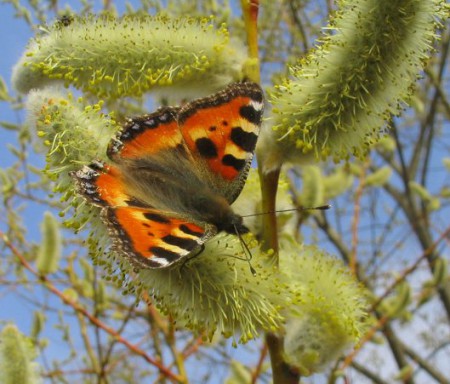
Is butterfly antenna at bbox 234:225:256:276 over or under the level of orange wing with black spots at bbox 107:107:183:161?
under

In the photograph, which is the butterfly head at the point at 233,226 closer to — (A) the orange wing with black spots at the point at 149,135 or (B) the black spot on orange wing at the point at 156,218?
(B) the black spot on orange wing at the point at 156,218

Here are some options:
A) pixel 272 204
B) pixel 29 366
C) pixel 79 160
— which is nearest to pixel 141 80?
pixel 79 160

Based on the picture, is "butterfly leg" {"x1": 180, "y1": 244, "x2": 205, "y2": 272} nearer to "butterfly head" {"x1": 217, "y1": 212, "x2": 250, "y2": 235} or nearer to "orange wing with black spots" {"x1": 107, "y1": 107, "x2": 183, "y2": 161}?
"butterfly head" {"x1": 217, "y1": 212, "x2": 250, "y2": 235}

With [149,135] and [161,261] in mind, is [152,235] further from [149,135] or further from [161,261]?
[149,135]

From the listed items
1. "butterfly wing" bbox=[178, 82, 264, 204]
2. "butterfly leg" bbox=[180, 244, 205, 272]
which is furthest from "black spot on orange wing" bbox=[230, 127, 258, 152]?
"butterfly leg" bbox=[180, 244, 205, 272]

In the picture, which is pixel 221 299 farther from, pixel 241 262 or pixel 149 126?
pixel 149 126

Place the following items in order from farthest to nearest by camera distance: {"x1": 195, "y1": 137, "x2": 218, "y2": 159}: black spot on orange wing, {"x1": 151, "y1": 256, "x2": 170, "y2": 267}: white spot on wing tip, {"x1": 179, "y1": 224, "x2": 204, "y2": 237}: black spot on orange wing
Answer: {"x1": 195, "y1": 137, "x2": 218, "y2": 159}: black spot on orange wing → {"x1": 179, "y1": 224, "x2": 204, "y2": 237}: black spot on orange wing → {"x1": 151, "y1": 256, "x2": 170, "y2": 267}: white spot on wing tip

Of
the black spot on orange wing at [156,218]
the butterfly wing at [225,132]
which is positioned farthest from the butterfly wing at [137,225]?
the butterfly wing at [225,132]

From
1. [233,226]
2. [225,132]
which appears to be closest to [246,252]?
[233,226]
